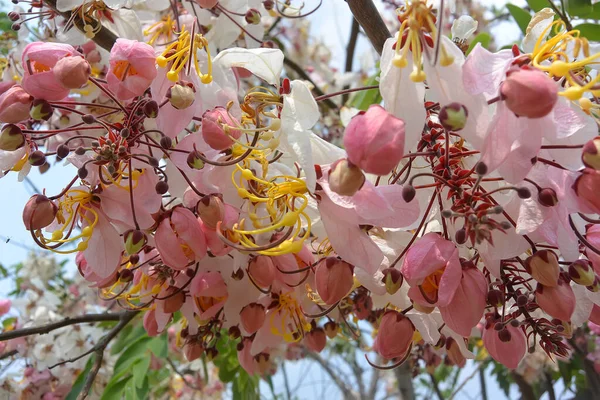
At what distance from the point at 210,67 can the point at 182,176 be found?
15 centimetres

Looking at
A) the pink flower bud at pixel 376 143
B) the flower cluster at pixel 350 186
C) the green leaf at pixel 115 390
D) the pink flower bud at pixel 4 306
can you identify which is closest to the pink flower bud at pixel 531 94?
the flower cluster at pixel 350 186

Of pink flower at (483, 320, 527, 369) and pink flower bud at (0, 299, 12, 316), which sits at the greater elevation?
pink flower at (483, 320, 527, 369)

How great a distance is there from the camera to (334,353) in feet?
13.0

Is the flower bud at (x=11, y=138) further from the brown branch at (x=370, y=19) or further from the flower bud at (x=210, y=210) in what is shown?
the brown branch at (x=370, y=19)

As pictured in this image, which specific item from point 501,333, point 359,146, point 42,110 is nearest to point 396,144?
point 359,146

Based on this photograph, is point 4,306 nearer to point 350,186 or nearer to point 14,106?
point 14,106

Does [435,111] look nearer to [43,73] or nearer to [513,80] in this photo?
[513,80]

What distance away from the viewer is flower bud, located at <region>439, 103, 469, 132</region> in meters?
0.56

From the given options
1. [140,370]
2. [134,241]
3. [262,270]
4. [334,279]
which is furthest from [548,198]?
[140,370]

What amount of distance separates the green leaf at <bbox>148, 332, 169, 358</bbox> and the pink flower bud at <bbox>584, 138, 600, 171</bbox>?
3.39ft

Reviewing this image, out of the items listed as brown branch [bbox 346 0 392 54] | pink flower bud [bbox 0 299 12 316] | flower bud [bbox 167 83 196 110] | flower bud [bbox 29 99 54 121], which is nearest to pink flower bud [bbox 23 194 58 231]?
flower bud [bbox 29 99 54 121]

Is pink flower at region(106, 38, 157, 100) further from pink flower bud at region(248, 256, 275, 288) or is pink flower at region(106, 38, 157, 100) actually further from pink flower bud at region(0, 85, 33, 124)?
pink flower bud at region(248, 256, 275, 288)

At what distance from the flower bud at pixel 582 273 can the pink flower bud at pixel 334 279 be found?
250 millimetres

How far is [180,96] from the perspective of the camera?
696 millimetres
